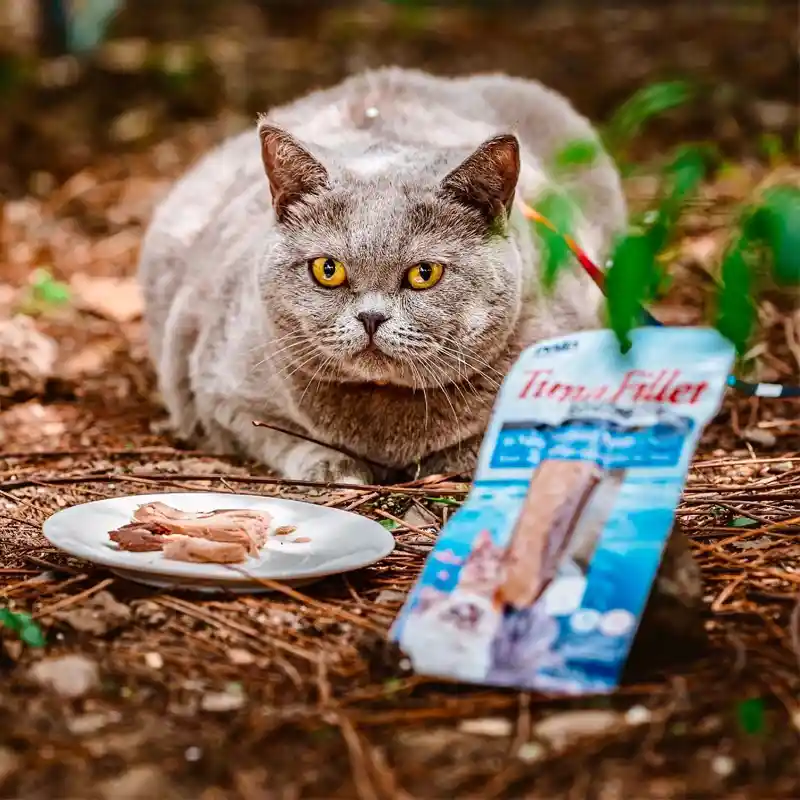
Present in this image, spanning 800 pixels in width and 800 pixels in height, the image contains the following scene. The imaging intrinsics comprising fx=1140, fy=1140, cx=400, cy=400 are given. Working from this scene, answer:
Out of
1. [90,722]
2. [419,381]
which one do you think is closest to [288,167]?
[419,381]

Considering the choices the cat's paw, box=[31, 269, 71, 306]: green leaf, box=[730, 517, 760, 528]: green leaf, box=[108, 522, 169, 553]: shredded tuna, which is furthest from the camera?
box=[31, 269, 71, 306]: green leaf

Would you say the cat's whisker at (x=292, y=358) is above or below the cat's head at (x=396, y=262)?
below

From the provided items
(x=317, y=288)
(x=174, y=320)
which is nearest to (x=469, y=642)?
(x=317, y=288)

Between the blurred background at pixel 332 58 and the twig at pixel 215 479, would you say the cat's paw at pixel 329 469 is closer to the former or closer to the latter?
the twig at pixel 215 479

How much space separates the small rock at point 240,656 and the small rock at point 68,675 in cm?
18

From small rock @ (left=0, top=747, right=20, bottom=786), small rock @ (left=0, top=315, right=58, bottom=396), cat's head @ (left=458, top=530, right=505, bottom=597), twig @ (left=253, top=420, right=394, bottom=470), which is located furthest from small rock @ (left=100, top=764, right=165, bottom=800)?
small rock @ (left=0, top=315, right=58, bottom=396)

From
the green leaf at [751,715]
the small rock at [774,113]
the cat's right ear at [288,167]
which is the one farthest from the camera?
the small rock at [774,113]

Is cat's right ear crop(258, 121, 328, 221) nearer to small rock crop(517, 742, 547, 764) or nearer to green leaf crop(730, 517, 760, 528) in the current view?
green leaf crop(730, 517, 760, 528)

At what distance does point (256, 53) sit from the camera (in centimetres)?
592

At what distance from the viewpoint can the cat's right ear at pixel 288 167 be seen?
220 cm

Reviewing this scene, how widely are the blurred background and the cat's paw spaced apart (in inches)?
120

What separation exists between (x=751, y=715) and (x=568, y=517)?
1.18ft

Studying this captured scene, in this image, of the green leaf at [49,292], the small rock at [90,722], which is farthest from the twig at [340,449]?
the green leaf at [49,292]

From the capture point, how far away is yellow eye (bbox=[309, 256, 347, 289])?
2.15 metres
